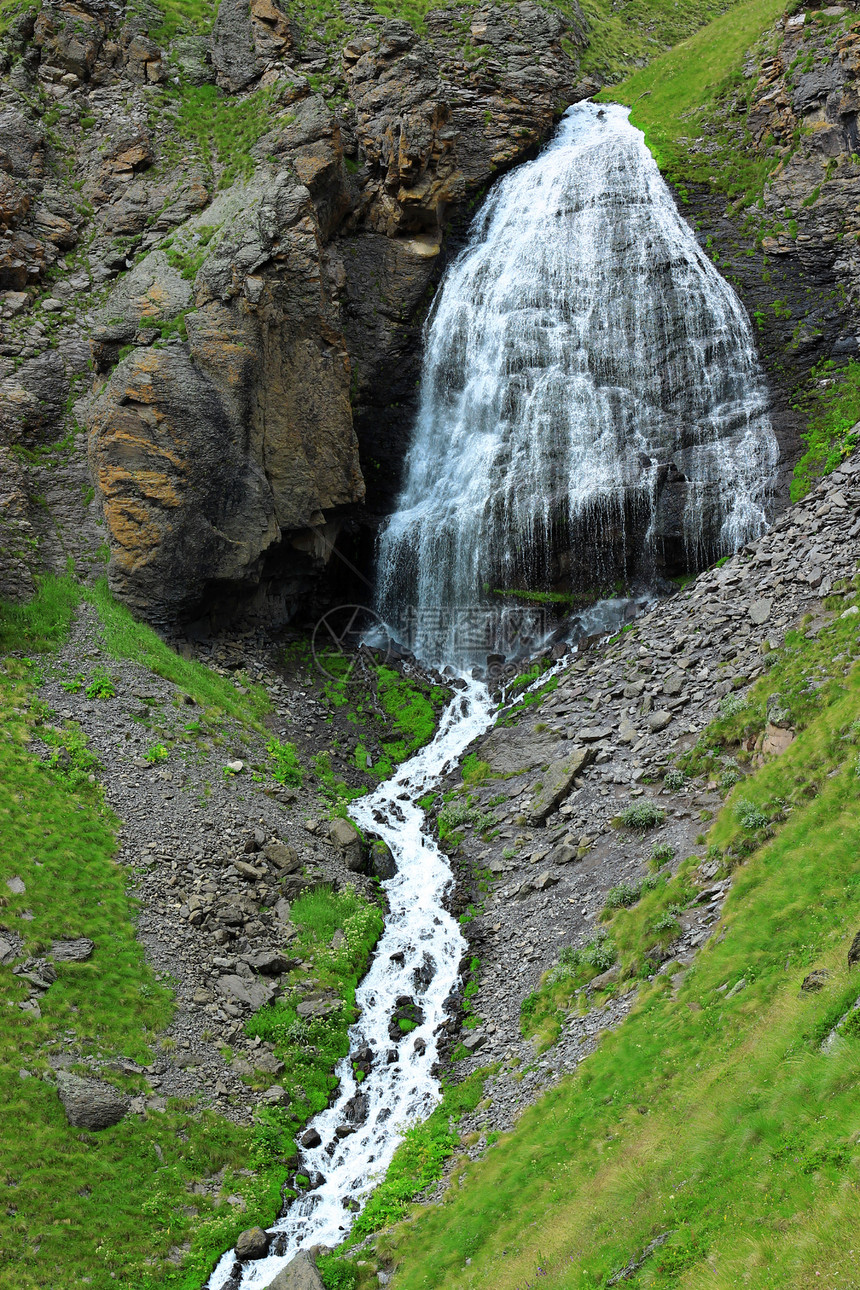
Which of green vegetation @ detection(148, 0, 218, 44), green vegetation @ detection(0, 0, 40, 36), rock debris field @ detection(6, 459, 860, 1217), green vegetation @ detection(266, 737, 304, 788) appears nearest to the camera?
rock debris field @ detection(6, 459, 860, 1217)

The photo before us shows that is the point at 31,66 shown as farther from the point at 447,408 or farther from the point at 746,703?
the point at 746,703

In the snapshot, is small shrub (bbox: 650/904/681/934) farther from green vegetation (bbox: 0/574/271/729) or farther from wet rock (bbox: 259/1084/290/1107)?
green vegetation (bbox: 0/574/271/729)

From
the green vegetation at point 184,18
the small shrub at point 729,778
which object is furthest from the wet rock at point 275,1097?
the green vegetation at point 184,18

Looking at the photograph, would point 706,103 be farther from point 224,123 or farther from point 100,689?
point 100,689

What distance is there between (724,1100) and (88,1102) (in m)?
12.3

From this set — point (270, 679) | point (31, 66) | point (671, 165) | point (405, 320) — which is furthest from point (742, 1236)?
point (31, 66)

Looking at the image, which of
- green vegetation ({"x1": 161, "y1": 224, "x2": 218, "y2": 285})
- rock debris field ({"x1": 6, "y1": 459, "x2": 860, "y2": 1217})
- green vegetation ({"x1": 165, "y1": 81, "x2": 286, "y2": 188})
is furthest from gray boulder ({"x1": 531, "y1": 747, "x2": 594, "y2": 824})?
green vegetation ({"x1": 165, "y1": 81, "x2": 286, "y2": 188})

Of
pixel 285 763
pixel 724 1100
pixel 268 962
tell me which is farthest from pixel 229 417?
pixel 724 1100

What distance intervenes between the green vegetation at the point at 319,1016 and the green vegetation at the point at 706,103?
36430mm

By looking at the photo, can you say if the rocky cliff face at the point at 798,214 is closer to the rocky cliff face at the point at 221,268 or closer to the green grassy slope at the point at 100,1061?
the rocky cliff face at the point at 221,268

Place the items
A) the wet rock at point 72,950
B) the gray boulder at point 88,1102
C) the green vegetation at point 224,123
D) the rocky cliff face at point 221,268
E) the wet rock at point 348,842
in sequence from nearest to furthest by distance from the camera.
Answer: the gray boulder at point 88,1102
the wet rock at point 72,950
the wet rock at point 348,842
the rocky cliff face at point 221,268
the green vegetation at point 224,123

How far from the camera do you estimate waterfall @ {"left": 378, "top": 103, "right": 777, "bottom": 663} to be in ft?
110

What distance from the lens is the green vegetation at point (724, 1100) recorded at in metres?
8.68

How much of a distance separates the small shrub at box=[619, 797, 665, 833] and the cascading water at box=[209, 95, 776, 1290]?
7.34m
